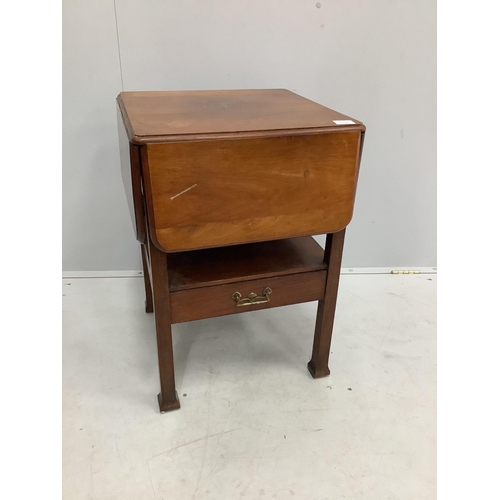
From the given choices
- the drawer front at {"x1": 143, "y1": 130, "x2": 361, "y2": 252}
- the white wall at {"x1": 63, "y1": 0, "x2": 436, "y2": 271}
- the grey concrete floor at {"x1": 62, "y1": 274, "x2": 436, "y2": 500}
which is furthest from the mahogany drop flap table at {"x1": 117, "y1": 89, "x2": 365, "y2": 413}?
the white wall at {"x1": 63, "y1": 0, "x2": 436, "y2": 271}

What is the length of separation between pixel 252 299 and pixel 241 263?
0.10 metres

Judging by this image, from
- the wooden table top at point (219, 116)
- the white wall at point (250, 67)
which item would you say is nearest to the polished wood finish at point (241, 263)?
the wooden table top at point (219, 116)

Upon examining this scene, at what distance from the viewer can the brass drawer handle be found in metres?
1.17

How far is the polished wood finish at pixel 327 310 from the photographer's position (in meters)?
1.18

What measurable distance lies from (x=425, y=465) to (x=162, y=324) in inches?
30.2

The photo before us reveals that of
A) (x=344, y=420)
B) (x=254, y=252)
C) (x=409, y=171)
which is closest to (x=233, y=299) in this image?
(x=254, y=252)

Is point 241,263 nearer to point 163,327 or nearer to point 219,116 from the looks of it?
point 163,327

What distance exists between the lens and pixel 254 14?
58.6 inches

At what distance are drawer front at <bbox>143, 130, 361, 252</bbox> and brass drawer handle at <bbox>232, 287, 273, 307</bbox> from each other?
0.19m

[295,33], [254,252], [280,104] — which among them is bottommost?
[254,252]

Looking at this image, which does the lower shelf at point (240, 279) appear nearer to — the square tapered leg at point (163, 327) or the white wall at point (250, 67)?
the square tapered leg at point (163, 327)

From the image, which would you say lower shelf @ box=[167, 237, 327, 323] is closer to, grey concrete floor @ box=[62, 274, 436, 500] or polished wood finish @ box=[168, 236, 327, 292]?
polished wood finish @ box=[168, 236, 327, 292]

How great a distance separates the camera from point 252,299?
119 cm

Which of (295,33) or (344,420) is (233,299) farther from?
(295,33)
